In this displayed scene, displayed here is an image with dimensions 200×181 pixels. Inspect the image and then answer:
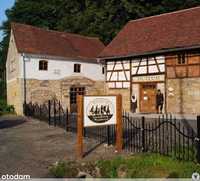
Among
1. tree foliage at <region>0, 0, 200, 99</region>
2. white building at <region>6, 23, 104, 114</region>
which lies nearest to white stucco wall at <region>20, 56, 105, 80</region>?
white building at <region>6, 23, 104, 114</region>

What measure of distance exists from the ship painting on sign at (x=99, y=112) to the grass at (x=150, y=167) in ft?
5.91

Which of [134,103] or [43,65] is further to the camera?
[43,65]

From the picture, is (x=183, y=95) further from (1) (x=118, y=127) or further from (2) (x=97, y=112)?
(2) (x=97, y=112)

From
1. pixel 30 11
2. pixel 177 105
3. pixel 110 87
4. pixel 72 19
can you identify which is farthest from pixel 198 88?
pixel 30 11

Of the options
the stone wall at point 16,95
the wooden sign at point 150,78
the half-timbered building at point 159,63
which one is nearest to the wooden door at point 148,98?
the half-timbered building at point 159,63

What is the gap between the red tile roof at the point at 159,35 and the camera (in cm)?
2443

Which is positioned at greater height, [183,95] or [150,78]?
[150,78]

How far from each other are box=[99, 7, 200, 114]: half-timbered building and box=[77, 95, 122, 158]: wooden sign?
13.2 metres

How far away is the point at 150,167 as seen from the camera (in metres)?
8.20

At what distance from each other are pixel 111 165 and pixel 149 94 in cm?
1829

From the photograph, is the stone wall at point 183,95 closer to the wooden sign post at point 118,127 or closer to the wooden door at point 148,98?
the wooden door at point 148,98

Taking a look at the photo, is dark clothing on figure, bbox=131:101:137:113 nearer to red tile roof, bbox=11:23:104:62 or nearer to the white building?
the white building

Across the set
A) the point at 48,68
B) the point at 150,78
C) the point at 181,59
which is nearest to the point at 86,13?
the point at 48,68

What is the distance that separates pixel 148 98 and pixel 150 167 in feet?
61.5
